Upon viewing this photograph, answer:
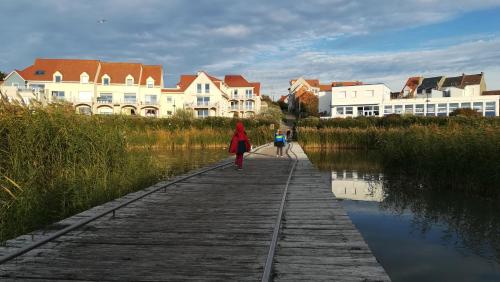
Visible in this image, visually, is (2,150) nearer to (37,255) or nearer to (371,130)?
(37,255)

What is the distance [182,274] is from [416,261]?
4.42 m

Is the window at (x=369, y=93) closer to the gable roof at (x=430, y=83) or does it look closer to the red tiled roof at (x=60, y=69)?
the gable roof at (x=430, y=83)

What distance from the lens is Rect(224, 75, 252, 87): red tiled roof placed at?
8050cm

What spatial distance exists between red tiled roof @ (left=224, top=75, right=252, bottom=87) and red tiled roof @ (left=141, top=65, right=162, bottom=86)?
13.8m

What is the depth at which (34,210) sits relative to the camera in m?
7.87

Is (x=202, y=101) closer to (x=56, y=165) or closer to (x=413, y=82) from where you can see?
(x=413, y=82)

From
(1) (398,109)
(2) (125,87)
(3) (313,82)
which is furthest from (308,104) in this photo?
(2) (125,87)

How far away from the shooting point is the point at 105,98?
226 feet

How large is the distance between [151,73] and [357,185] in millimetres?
62771

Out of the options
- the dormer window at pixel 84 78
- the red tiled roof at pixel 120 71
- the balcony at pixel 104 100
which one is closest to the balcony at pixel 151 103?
the red tiled roof at pixel 120 71

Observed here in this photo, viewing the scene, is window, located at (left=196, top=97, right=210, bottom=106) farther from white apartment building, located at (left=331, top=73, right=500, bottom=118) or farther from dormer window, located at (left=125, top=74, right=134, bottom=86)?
white apartment building, located at (left=331, top=73, right=500, bottom=118)

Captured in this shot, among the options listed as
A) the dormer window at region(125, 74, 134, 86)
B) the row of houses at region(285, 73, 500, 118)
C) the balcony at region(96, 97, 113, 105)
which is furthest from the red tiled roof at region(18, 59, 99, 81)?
the row of houses at region(285, 73, 500, 118)

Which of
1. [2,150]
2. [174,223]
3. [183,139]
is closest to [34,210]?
[2,150]

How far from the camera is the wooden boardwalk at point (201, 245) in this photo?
14.1 feet
